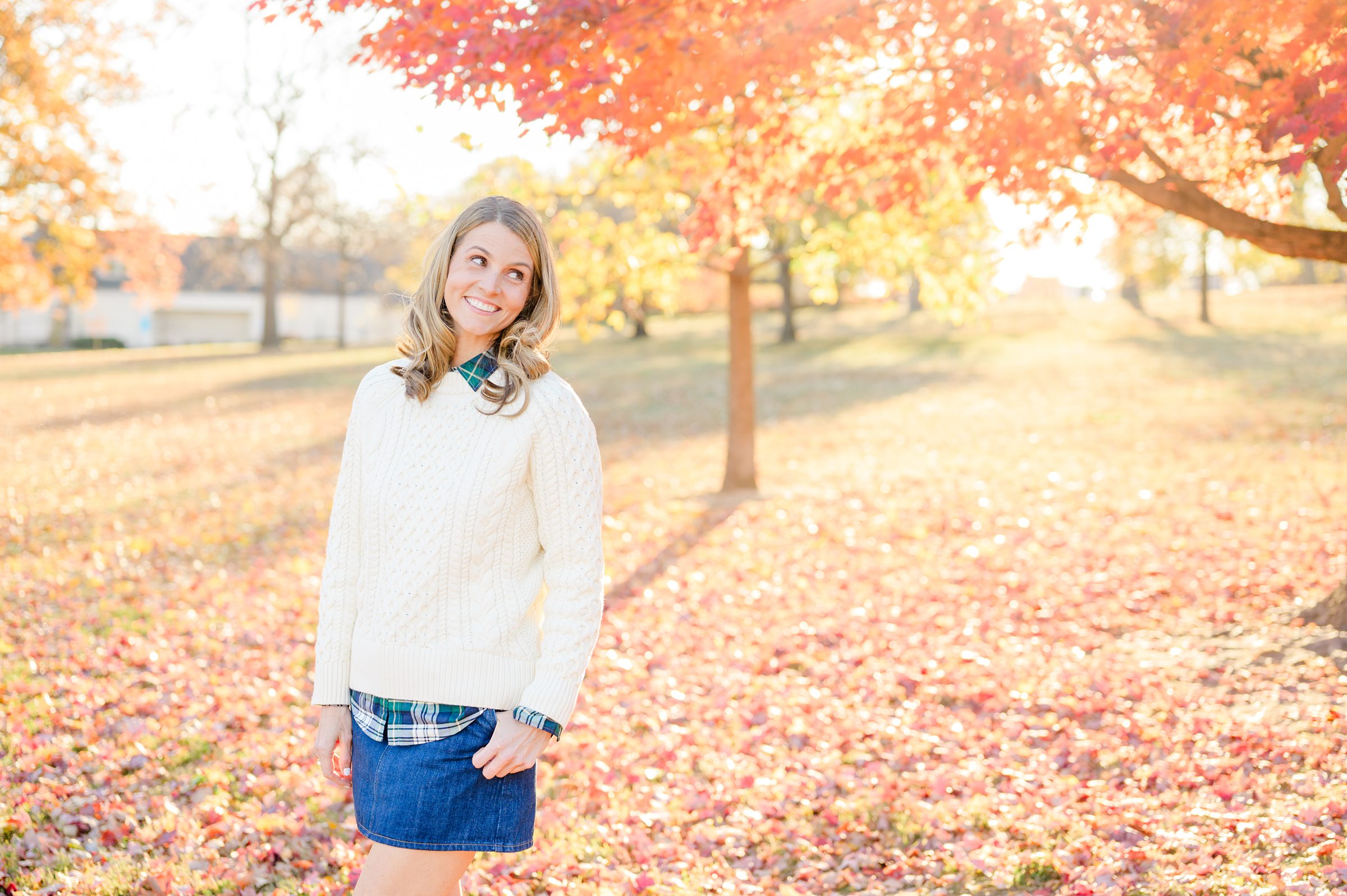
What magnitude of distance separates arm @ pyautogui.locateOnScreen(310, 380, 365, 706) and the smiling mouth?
345mm

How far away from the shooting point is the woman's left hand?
2.29 metres

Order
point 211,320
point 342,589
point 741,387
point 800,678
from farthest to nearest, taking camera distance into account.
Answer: point 211,320 < point 741,387 < point 800,678 < point 342,589

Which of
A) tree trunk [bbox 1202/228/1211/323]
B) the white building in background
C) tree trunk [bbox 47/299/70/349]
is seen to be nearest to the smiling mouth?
tree trunk [bbox 1202/228/1211/323]

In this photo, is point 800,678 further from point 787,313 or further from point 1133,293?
point 1133,293

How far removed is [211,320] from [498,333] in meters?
66.9

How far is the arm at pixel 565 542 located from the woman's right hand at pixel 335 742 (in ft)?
1.73

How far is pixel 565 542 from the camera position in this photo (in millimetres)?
2369

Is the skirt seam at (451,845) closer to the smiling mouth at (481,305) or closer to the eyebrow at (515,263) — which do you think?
the smiling mouth at (481,305)

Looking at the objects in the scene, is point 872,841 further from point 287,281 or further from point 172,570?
point 287,281

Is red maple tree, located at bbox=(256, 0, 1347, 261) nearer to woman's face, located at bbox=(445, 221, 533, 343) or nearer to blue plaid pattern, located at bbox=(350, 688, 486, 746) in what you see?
woman's face, located at bbox=(445, 221, 533, 343)

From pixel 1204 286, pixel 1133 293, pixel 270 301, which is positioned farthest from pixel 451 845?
pixel 1133 293

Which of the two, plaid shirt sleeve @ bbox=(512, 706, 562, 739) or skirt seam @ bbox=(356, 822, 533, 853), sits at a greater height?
plaid shirt sleeve @ bbox=(512, 706, 562, 739)

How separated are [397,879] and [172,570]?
739 centimetres

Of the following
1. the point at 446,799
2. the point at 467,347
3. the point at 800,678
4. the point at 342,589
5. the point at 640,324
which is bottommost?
the point at 800,678
